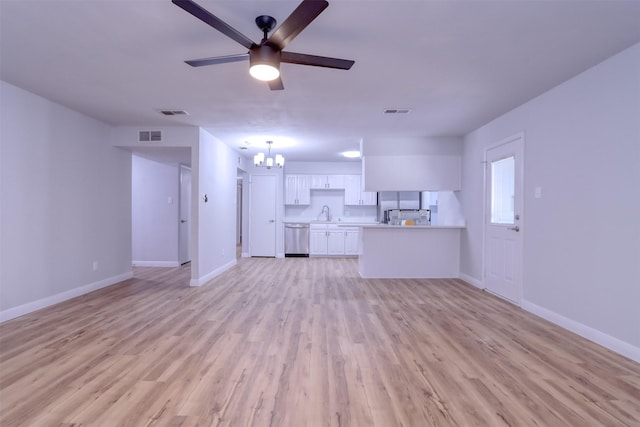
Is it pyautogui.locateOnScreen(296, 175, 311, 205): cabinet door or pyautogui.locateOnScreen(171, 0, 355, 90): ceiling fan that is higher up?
pyautogui.locateOnScreen(171, 0, 355, 90): ceiling fan

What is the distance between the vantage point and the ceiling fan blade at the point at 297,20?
164 cm

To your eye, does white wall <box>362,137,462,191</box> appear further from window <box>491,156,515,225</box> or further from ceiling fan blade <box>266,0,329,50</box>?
ceiling fan blade <box>266,0,329,50</box>

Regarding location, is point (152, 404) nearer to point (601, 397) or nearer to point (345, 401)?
point (345, 401)

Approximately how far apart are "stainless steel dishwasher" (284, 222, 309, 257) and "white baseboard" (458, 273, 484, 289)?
153 inches

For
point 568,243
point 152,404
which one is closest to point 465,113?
point 568,243

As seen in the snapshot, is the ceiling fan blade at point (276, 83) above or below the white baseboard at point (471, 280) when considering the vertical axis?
above

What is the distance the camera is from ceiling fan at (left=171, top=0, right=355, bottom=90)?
5.58 feet

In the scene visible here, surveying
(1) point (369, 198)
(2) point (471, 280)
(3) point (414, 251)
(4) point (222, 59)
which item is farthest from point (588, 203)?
(1) point (369, 198)

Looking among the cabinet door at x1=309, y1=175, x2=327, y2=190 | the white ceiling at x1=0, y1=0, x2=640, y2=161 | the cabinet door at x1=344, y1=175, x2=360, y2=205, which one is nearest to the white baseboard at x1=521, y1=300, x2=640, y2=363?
the white ceiling at x1=0, y1=0, x2=640, y2=161

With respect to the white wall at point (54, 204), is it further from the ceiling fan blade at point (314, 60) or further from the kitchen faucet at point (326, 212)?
the kitchen faucet at point (326, 212)

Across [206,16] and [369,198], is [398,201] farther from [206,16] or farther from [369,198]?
[206,16]

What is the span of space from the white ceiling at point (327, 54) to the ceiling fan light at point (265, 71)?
0.39 m

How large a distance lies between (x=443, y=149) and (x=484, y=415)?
4739 mm

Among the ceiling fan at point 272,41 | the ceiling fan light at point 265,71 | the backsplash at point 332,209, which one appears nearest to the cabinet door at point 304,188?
the backsplash at point 332,209
